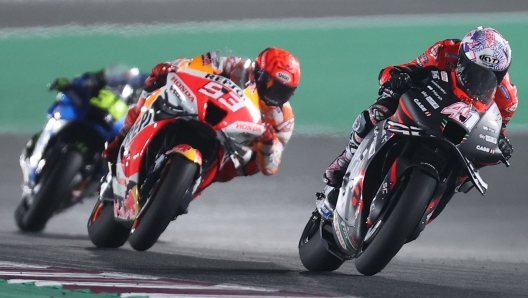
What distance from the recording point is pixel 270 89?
6.64 metres

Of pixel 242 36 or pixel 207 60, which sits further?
pixel 242 36

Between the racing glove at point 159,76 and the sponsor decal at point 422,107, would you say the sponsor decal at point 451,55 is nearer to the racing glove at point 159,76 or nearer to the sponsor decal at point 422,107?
the sponsor decal at point 422,107

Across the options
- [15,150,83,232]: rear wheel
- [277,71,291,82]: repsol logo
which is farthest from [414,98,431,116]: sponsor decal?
[15,150,83,232]: rear wheel

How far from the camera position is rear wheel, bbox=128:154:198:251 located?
226 inches

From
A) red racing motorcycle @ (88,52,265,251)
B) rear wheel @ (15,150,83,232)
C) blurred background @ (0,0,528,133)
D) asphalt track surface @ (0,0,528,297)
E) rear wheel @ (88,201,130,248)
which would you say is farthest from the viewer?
blurred background @ (0,0,528,133)

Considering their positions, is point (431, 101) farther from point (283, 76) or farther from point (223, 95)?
point (283, 76)

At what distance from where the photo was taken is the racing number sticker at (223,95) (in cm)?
621

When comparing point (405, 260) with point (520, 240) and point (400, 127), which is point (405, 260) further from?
point (400, 127)

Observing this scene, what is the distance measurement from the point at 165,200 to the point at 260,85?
1.27 m

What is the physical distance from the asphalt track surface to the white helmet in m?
1.11

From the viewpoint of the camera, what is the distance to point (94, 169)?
7.73m

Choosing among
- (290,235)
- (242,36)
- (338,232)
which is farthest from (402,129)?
(242,36)

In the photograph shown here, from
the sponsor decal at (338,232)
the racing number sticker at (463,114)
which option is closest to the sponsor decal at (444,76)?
the racing number sticker at (463,114)

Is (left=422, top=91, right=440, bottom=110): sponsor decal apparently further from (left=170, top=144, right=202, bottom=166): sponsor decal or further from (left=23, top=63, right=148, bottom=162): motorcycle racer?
(left=23, top=63, right=148, bottom=162): motorcycle racer
